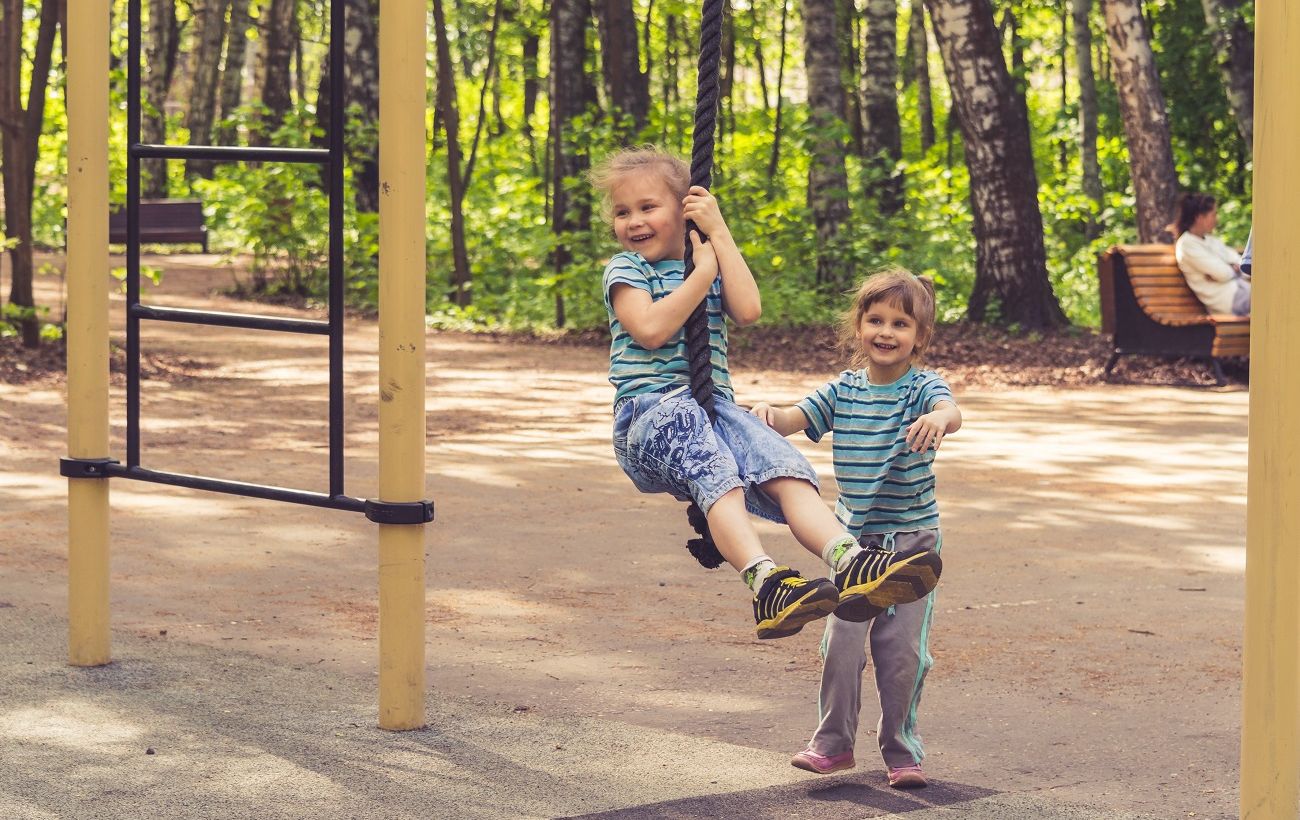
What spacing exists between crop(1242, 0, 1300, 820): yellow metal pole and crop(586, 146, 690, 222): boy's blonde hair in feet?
4.42

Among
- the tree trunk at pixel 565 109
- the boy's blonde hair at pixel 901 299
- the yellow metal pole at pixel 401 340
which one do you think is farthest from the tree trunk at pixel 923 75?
the boy's blonde hair at pixel 901 299

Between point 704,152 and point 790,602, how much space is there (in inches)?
39.4

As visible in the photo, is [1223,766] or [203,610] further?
[203,610]

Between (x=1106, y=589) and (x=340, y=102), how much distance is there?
3.40 metres

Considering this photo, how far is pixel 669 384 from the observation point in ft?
14.0

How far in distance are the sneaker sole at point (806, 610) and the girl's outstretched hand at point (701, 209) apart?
0.87 m

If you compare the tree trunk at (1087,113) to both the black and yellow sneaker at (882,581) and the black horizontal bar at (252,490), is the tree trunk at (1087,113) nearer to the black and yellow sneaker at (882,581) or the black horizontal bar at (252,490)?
the black horizontal bar at (252,490)

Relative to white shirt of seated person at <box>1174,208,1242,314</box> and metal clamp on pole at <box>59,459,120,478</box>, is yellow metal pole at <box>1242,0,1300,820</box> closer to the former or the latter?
metal clamp on pole at <box>59,459,120,478</box>

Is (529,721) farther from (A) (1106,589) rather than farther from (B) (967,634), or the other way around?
(A) (1106,589)

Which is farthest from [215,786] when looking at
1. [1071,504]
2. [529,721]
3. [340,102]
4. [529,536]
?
[1071,504]

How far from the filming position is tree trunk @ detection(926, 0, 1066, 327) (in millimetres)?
15836

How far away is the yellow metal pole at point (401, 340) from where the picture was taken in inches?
188

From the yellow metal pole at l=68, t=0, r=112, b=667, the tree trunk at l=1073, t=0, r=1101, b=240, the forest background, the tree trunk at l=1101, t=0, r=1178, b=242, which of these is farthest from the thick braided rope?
the tree trunk at l=1073, t=0, r=1101, b=240

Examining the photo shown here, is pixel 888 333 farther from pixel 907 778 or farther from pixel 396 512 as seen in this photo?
pixel 396 512
